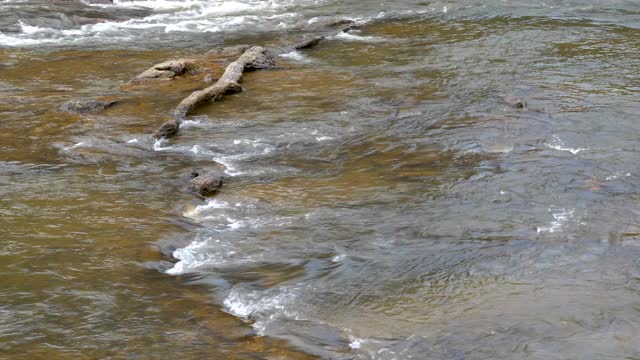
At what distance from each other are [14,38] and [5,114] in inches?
204

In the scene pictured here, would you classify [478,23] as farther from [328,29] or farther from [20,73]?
[20,73]

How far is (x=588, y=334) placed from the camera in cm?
581

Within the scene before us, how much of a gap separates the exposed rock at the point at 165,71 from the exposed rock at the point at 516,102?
495 centimetres

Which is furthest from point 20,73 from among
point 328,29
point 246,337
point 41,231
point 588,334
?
point 588,334

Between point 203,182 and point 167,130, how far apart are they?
6.63ft

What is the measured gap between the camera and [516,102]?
1075 cm

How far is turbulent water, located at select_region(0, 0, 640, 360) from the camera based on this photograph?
5.99 metres

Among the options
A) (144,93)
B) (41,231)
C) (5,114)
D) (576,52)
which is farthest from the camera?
(576,52)

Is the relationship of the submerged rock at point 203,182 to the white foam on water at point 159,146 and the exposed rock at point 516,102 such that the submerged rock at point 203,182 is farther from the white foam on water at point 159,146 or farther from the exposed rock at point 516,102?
the exposed rock at point 516,102

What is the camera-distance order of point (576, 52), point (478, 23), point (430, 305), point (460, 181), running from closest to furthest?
point (430, 305) → point (460, 181) → point (576, 52) → point (478, 23)

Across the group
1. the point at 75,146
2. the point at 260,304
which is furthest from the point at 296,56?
the point at 260,304

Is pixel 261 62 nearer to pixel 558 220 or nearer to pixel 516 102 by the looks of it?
pixel 516 102

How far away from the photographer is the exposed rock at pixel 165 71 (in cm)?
1270

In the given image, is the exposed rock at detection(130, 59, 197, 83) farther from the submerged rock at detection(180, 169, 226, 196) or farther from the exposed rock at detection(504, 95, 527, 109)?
the exposed rock at detection(504, 95, 527, 109)
